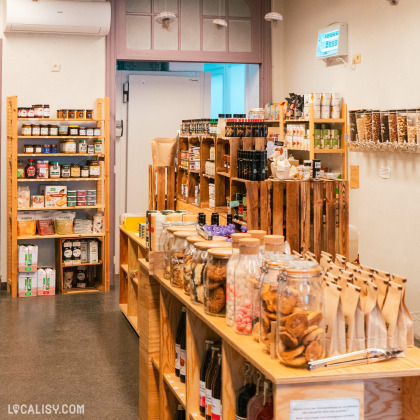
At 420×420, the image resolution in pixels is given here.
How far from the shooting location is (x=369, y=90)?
6.47m

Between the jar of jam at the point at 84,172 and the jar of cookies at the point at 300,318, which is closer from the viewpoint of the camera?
the jar of cookies at the point at 300,318

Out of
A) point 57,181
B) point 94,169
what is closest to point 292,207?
point 94,169

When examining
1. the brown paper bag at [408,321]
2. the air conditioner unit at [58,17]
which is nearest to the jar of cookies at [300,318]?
the brown paper bag at [408,321]

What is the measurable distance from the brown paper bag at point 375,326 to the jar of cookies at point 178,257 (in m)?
1.08

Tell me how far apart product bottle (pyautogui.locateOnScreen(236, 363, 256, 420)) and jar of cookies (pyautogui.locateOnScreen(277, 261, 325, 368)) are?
0.44 metres

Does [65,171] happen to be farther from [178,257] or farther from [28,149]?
[178,257]

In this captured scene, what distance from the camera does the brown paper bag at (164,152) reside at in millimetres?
6715

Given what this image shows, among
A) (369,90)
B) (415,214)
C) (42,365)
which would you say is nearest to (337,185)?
(415,214)

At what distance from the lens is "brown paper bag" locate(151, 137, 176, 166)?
22.0 feet

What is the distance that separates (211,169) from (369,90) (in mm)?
1855

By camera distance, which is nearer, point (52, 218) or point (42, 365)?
point (42, 365)

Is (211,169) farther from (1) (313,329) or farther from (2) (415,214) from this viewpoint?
(1) (313,329)

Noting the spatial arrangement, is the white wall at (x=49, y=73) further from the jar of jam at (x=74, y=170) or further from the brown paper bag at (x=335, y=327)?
the brown paper bag at (x=335, y=327)

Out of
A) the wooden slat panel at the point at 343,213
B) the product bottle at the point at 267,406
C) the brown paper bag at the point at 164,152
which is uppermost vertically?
the brown paper bag at the point at 164,152
